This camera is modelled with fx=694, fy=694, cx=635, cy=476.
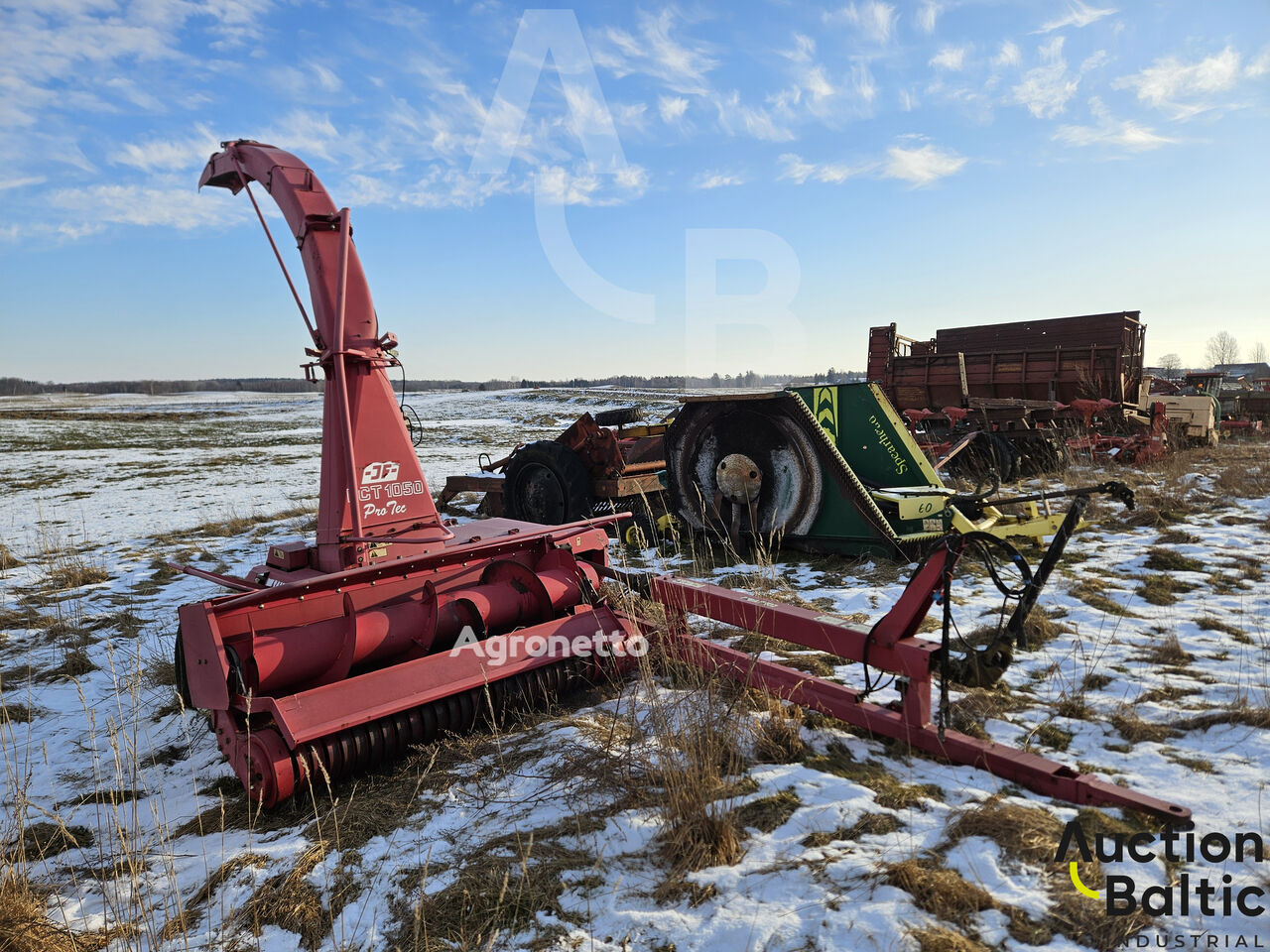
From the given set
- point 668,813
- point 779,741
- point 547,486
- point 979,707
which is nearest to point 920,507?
point 979,707

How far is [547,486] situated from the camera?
7.97m

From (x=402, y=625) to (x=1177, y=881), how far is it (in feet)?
10.7

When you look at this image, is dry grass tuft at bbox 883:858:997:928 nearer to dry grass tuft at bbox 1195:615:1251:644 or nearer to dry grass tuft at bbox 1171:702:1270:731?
dry grass tuft at bbox 1171:702:1270:731

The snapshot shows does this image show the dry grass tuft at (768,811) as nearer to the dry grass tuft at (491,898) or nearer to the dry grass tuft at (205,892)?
the dry grass tuft at (491,898)

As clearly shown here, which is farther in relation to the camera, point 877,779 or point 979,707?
point 979,707

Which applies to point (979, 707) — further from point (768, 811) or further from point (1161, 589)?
point (1161, 589)

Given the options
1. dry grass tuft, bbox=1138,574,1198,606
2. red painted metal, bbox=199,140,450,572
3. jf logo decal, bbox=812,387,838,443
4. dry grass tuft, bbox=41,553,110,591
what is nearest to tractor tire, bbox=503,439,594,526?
jf logo decal, bbox=812,387,838,443

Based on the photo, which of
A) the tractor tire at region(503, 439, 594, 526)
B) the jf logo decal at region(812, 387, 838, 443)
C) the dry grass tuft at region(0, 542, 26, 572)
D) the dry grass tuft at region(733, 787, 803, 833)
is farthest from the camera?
the dry grass tuft at region(0, 542, 26, 572)

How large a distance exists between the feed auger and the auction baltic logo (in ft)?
0.39

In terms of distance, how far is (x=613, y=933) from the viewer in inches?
81.5

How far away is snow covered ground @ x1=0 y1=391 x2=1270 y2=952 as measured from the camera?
6.87ft

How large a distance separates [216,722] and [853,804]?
2.83 metres

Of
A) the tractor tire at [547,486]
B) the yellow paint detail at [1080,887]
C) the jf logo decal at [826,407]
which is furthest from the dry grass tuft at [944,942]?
the tractor tire at [547,486]

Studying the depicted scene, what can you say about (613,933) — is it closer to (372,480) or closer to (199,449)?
(372,480)
